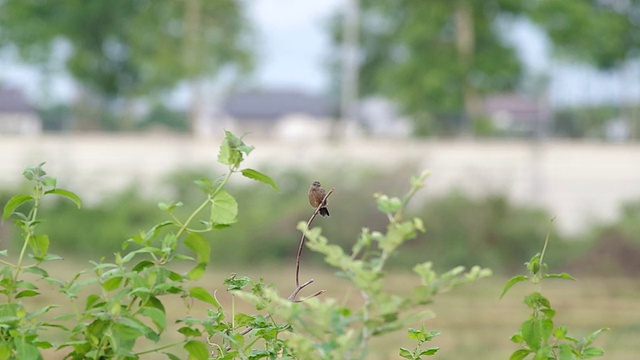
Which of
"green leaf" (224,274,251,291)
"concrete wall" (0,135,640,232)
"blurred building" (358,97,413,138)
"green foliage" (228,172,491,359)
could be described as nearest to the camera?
"green foliage" (228,172,491,359)

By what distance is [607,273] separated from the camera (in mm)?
25281

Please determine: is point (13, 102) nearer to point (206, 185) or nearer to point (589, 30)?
point (589, 30)

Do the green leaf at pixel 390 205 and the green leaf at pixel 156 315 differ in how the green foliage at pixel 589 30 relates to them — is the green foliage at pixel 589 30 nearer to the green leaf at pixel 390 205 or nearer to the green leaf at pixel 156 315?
the green leaf at pixel 156 315

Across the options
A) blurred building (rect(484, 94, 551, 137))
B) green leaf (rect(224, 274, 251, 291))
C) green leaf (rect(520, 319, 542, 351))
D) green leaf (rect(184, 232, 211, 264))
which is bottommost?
blurred building (rect(484, 94, 551, 137))

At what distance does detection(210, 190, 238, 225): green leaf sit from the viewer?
1.93 metres

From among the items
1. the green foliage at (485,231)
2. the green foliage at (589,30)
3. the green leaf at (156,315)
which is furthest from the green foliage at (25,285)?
the green foliage at (589,30)

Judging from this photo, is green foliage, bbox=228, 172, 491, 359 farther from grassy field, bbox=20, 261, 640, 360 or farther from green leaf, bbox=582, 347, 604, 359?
grassy field, bbox=20, 261, 640, 360

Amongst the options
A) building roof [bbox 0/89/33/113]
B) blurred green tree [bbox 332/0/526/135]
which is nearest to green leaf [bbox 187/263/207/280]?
blurred green tree [bbox 332/0/526/135]

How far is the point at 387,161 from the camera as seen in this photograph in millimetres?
28938

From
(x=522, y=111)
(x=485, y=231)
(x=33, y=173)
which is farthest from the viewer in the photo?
(x=522, y=111)

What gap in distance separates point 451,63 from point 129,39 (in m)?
11.1

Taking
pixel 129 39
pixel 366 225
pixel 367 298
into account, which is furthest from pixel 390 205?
pixel 129 39

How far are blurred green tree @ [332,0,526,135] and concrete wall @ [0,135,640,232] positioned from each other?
786 cm

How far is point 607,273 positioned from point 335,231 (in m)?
5.77
